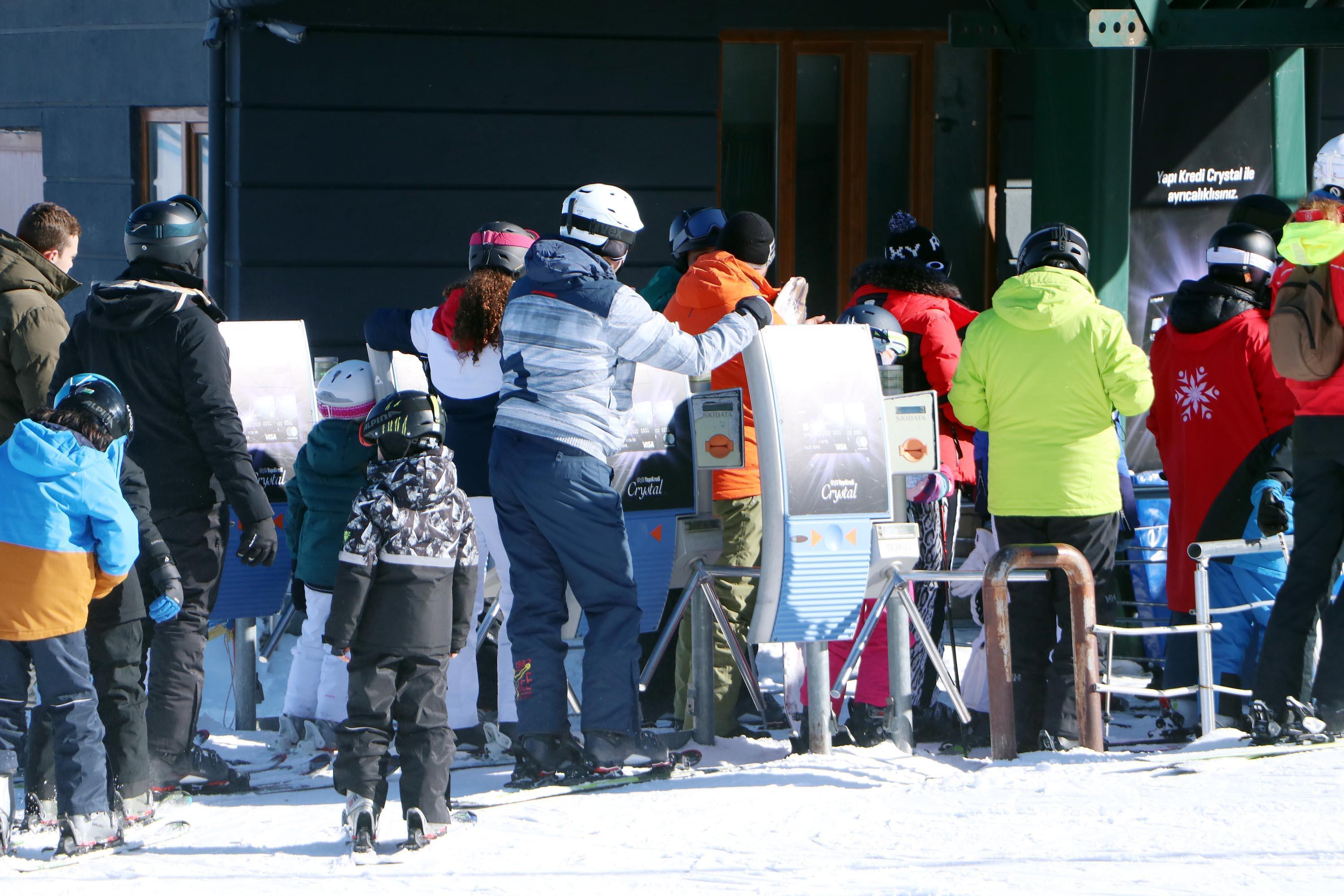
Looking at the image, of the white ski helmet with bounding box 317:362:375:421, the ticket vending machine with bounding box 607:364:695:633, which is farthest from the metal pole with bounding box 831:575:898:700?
the white ski helmet with bounding box 317:362:375:421

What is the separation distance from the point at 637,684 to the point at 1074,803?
1.33m

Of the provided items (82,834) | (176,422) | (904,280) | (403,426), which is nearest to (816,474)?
(904,280)

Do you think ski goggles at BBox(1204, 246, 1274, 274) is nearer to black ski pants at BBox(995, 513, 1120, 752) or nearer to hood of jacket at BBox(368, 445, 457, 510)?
black ski pants at BBox(995, 513, 1120, 752)

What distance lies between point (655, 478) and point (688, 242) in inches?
38.5

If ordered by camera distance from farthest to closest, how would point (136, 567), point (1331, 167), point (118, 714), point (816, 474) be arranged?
point (1331, 167), point (816, 474), point (136, 567), point (118, 714)

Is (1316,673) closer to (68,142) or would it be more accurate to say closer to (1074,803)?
(1074,803)

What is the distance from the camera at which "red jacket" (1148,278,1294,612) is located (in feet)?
16.6

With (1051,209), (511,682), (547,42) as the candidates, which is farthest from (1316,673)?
(547,42)

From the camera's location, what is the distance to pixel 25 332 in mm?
4770

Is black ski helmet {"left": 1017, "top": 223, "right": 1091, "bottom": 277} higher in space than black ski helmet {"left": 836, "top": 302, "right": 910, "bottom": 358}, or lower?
higher

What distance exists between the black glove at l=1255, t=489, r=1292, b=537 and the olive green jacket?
3722 mm

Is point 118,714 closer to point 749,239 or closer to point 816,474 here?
point 816,474

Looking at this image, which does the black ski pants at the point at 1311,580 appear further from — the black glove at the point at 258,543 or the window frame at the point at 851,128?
the window frame at the point at 851,128

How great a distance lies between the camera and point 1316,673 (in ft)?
14.6
